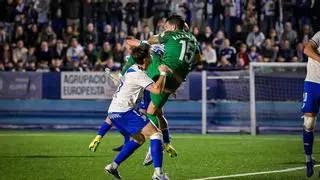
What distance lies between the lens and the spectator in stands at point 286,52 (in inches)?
981

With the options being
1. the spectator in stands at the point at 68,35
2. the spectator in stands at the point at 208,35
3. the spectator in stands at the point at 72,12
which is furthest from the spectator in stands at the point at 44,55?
the spectator in stands at the point at 208,35

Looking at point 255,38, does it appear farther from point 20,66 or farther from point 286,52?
point 20,66

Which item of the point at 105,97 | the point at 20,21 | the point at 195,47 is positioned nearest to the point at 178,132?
the point at 105,97

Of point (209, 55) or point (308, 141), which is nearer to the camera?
point (308, 141)

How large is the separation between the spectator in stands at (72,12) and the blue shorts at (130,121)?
16.4 metres

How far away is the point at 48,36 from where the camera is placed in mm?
26938

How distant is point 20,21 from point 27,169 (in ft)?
49.7

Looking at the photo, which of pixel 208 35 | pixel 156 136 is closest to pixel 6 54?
pixel 208 35

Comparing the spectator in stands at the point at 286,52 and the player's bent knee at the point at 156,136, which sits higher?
the player's bent knee at the point at 156,136

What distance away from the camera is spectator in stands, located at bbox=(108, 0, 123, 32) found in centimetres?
2719

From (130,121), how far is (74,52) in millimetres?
15305

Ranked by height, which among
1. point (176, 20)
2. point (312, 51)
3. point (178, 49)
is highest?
point (176, 20)

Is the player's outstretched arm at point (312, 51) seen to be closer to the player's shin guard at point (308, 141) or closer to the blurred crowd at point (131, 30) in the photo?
the player's shin guard at point (308, 141)

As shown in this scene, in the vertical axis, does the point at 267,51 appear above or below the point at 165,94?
below
